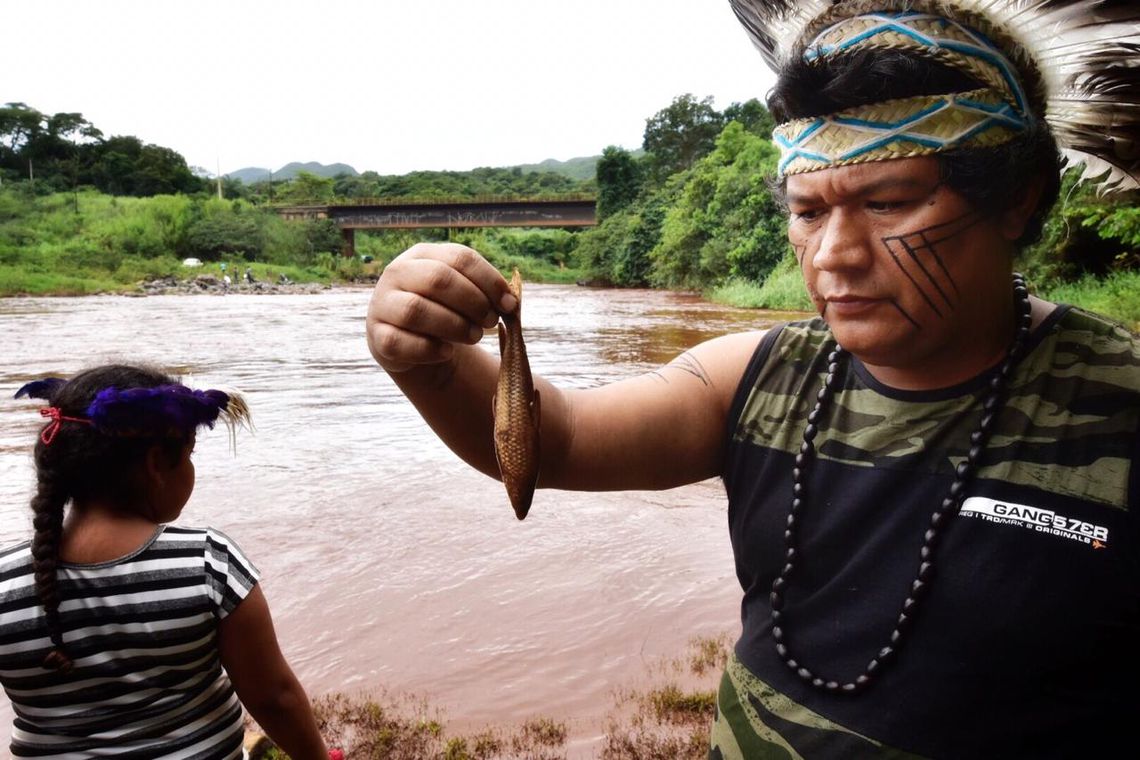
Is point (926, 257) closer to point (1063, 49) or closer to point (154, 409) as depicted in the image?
point (1063, 49)

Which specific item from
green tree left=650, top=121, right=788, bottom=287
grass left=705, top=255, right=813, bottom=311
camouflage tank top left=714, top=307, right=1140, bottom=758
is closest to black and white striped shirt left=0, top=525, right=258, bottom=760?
camouflage tank top left=714, top=307, right=1140, bottom=758

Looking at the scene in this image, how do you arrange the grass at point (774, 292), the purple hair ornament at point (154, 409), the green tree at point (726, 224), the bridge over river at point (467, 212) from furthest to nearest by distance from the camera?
the bridge over river at point (467, 212) → the green tree at point (726, 224) → the grass at point (774, 292) → the purple hair ornament at point (154, 409)

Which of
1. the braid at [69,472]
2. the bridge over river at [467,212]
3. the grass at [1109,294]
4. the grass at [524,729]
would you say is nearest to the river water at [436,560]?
the grass at [524,729]

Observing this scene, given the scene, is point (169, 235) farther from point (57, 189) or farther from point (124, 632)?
point (124, 632)

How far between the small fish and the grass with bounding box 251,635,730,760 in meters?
2.19

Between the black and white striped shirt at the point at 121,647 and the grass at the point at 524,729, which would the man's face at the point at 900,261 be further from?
the grass at the point at 524,729

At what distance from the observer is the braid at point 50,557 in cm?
213

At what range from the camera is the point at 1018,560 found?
136 centimetres

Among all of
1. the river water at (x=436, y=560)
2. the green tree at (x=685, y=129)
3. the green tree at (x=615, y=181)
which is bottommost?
the river water at (x=436, y=560)

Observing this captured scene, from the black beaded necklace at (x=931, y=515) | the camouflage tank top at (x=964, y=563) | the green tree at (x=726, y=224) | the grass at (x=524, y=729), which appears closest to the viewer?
the camouflage tank top at (x=964, y=563)

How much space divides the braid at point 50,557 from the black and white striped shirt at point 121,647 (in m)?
0.02

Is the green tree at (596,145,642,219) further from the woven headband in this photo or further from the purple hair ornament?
the woven headband

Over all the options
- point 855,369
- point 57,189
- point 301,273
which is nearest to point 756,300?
point 855,369

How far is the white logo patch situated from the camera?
1.33 meters
